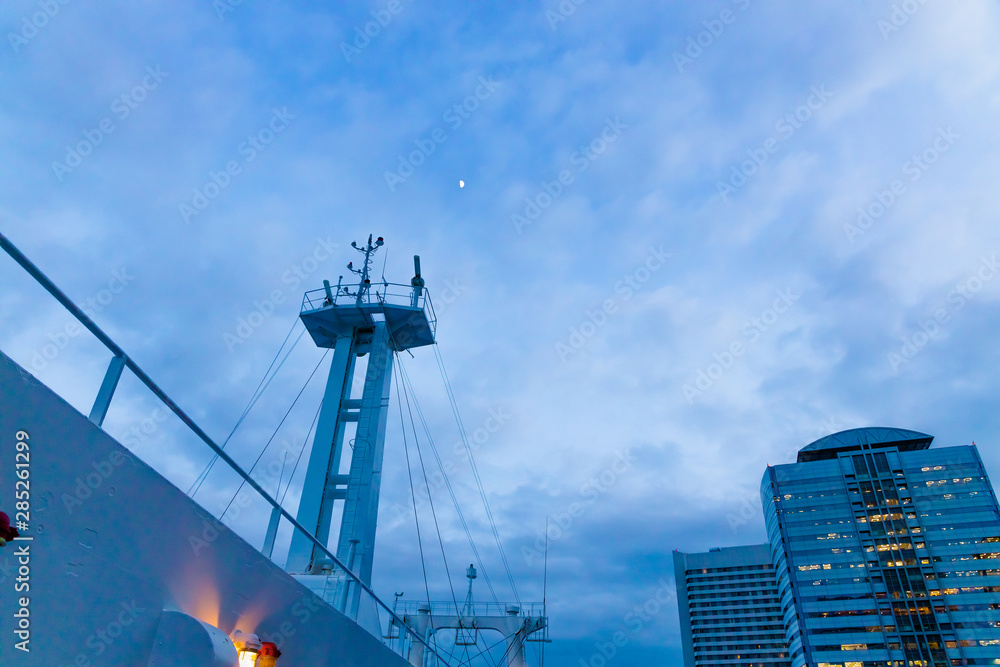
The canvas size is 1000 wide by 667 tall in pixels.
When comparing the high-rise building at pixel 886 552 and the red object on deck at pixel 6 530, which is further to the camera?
the high-rise building at pixel 886 552

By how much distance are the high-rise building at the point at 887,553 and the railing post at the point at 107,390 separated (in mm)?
110127

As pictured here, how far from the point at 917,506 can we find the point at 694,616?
206 ft

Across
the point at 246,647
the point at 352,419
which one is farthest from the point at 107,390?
the point at 352,419

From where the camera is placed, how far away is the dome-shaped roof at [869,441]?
104m

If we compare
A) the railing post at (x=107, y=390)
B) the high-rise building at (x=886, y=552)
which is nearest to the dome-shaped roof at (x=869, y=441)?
the high-rise building at (x=886, y=552)

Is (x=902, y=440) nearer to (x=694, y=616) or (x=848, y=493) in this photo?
(x=848, y=493)

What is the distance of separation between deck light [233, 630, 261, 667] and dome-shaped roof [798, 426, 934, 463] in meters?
121

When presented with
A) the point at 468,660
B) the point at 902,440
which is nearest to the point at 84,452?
the point at 468,660

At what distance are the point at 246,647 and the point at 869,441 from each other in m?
123

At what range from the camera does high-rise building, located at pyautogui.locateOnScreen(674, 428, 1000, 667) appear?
84.8 metres

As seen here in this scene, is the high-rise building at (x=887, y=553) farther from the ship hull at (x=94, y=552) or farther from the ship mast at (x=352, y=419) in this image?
the ship hull at (x=94, y=552)

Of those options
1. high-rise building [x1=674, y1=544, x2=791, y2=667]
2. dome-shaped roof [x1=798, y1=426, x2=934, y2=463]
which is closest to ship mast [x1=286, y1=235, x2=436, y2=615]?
dome-shaped roof [x1=798, y1=426, x2=934, y2=463]

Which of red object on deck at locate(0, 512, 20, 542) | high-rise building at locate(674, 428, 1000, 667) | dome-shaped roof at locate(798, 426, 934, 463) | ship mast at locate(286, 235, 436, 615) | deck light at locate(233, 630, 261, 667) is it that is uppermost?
dome-shaped roof at locate(798, 426, 934, 463)

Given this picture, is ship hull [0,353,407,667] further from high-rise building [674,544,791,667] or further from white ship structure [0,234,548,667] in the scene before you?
high-rise building [674,544,791,667]
